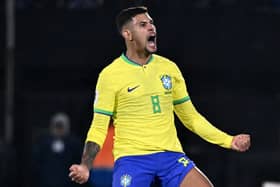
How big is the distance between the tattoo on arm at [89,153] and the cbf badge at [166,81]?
64cm

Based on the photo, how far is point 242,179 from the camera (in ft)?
38.4

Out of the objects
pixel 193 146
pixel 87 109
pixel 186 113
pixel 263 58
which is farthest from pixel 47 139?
pixel 186 113

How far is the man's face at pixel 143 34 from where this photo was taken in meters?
6.73

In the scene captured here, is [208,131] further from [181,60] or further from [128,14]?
[181,60]

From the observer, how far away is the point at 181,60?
490 inches

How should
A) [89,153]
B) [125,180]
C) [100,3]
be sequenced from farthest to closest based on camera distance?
[100,3] → [125,180] → [89,153]

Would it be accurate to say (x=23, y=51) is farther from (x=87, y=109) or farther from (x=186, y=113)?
(x=186, y=113)

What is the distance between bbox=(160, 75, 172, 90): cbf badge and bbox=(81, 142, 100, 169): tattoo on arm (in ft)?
2.09

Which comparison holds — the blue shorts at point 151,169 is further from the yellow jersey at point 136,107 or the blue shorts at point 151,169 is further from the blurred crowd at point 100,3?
the blurred crowd at point 100,3

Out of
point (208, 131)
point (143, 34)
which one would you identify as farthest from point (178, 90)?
point (143, 34)

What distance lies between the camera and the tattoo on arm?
Answer: 6.38 meters

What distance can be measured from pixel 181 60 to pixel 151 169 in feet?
19.4

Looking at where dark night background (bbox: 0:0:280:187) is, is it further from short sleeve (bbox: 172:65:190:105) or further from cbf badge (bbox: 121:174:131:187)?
cbf badge (bbox: 121:174:131:187)

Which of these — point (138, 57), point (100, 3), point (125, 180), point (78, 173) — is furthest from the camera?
point (100, 3)
